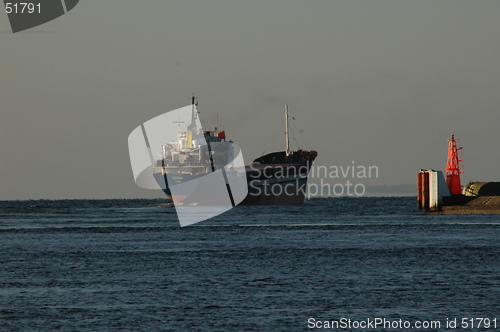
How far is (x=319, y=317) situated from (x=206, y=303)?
4925 millimetres

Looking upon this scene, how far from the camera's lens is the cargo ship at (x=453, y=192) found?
337 ft

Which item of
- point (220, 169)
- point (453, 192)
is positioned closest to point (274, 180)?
point (220, 169)

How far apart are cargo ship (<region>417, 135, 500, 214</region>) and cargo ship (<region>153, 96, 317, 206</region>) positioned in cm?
5779

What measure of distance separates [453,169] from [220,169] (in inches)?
2680

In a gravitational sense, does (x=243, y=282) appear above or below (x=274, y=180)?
above

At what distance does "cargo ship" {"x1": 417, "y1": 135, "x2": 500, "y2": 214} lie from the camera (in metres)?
103

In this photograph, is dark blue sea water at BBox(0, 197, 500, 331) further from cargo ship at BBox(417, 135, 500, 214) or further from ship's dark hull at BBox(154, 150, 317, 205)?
ship's dark hull at BBox(154, 150, 317, 205)

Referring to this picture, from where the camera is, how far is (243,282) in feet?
127

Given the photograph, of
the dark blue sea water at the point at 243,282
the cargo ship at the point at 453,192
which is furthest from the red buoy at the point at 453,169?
the dark blue sea water at the point at 243,282

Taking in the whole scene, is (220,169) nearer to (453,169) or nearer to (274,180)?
(274,180)

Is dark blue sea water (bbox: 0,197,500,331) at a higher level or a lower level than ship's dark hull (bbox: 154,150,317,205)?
higher

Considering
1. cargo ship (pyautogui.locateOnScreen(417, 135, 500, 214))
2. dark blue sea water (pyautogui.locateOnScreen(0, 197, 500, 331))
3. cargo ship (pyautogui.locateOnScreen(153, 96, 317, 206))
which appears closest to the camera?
dark blue sea water (pyautogui.locateOnScreen(0, 197, 500, 331))

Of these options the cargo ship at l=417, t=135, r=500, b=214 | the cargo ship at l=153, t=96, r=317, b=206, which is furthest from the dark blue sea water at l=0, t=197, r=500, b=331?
the cargo ship at l=153, t=96, r=317, b=206

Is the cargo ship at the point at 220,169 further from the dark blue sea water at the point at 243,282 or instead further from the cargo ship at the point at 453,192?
the dark blue sea water at the point at 243,282
